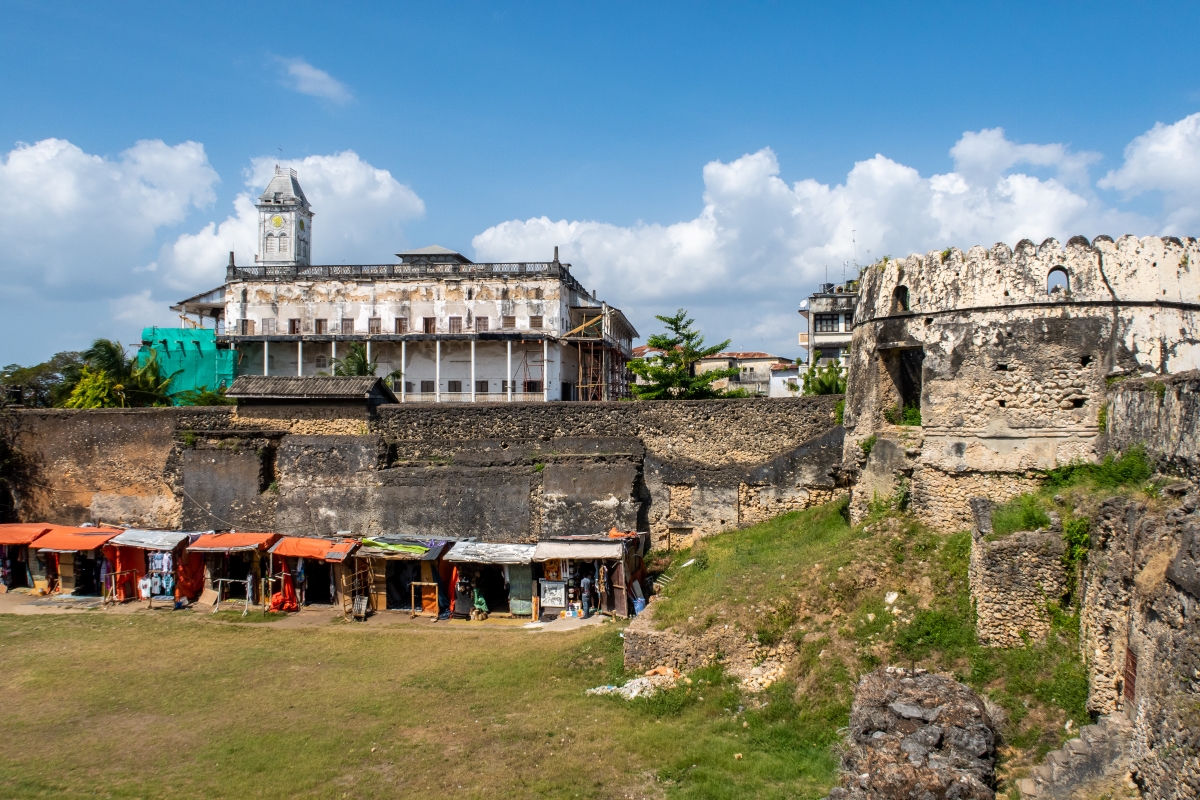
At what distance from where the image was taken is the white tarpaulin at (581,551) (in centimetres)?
1583

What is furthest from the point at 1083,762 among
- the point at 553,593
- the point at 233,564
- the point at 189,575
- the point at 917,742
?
the point at 189,575

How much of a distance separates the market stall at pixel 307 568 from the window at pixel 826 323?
31542 millimetres

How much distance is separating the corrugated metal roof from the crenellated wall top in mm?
13108

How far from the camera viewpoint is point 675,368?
27.3 metres

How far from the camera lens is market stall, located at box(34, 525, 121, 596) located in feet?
59.9

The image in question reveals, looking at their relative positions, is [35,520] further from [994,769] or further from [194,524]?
[994,769]

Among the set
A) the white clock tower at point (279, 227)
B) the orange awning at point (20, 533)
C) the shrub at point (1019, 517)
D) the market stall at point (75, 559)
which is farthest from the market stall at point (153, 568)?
the white clock tower at point (279, 227)

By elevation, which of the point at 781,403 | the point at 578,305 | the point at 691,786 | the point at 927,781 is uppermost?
the point at 578,305

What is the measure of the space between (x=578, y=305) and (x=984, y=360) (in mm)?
26420

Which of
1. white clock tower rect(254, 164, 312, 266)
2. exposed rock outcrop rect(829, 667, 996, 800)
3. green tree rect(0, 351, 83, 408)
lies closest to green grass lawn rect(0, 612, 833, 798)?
exposed rock outcrop rect(829, 667, 996, 800)

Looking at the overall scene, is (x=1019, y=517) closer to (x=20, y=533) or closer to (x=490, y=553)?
(x=490, y=553)

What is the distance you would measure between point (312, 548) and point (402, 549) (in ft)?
6.17

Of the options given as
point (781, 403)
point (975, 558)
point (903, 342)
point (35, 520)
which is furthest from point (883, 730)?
point (35, 520)

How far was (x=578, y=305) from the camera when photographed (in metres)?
37.4
